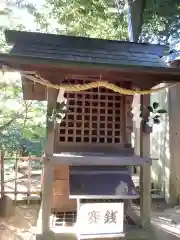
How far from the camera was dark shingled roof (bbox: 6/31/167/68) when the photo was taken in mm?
4512

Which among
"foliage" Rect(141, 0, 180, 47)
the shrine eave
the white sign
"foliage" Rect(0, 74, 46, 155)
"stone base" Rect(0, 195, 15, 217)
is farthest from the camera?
"foliage" Rect(141, 0, 180, 47)

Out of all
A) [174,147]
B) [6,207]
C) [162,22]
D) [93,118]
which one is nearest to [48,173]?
[93,118]

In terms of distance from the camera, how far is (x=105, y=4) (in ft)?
34.8

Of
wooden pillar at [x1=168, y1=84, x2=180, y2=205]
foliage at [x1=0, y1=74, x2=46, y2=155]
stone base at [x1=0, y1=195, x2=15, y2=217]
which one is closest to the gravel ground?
stone base at [x1=0, y1=195, x2=15, y2=217]

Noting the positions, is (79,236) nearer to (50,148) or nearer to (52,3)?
(50,148)

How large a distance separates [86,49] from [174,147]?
587 centimetres

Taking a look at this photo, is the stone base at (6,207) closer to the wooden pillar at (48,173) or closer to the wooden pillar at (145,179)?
the wooden pillar at (48,173)

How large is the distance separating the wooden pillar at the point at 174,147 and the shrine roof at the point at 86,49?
4.28 m

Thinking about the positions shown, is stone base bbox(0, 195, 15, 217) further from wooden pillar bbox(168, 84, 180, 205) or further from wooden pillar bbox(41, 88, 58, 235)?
→ wooden pillar bbox(168, 84, 180, 205)

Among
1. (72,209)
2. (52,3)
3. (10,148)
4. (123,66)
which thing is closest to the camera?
(123,66)

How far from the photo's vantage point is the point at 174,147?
375 inches

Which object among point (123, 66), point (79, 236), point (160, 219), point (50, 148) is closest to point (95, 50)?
point (123, 66)

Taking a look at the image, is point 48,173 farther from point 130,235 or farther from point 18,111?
point 18,111

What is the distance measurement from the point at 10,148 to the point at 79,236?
31.1 ft
